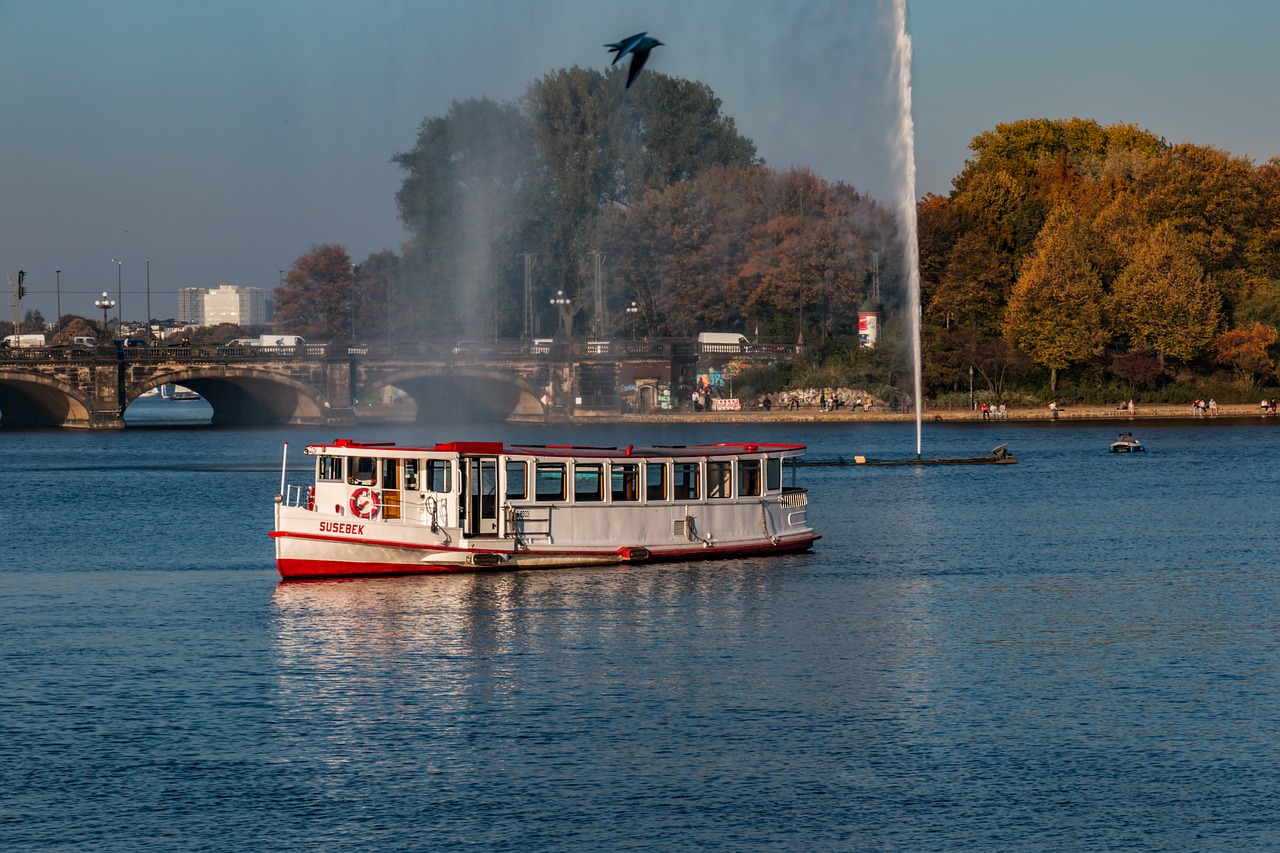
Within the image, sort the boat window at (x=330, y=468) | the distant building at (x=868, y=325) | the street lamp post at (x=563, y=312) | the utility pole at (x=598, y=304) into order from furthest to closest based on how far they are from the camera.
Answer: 1. the street lamp post at (x=563, y=312)
2. the utility pole at (x=598, y=304)
3. the distant building at (x=868, y=325)
4. the boat window at (x=330, y=468)

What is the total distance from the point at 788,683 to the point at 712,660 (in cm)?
314

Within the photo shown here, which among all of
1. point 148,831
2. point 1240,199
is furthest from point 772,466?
point 1240,199

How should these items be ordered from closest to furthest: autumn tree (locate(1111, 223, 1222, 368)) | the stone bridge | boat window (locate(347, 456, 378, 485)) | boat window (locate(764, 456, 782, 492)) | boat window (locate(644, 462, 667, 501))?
1. boat window (locate(347, 456, 378, 485))
2. boat window (locate(644, 462, 667, 501))
3. boat window (locate(764, 456, 782, 492))
4. autumn tree (locate(1111, 223, 1222, 368))
5. the stone bridge

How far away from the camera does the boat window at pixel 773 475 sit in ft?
188

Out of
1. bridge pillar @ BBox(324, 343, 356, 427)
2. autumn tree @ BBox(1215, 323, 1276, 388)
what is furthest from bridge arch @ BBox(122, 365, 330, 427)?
autumn tree @ BBox(1215, 323, 1276, 388)

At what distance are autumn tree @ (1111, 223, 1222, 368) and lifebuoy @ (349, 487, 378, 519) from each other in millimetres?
114263

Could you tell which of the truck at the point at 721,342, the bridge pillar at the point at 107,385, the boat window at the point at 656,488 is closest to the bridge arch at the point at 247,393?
the bridge pillar at the point at 107,385

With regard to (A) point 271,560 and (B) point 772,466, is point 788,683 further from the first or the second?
(A) point 271,560

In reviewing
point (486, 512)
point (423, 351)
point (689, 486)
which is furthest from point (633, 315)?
point (486, 512)

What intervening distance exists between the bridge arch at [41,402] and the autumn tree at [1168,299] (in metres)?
105

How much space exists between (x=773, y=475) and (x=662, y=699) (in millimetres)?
23395

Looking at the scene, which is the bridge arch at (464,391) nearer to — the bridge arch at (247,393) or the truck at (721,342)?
the bridge arch at (247,393)

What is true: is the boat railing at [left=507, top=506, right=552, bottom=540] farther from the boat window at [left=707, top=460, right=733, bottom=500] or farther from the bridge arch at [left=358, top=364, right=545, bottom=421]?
the bridge arch at [left=358, top=364, right=545, bottom=421]

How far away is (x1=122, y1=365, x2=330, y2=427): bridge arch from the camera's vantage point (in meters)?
158
